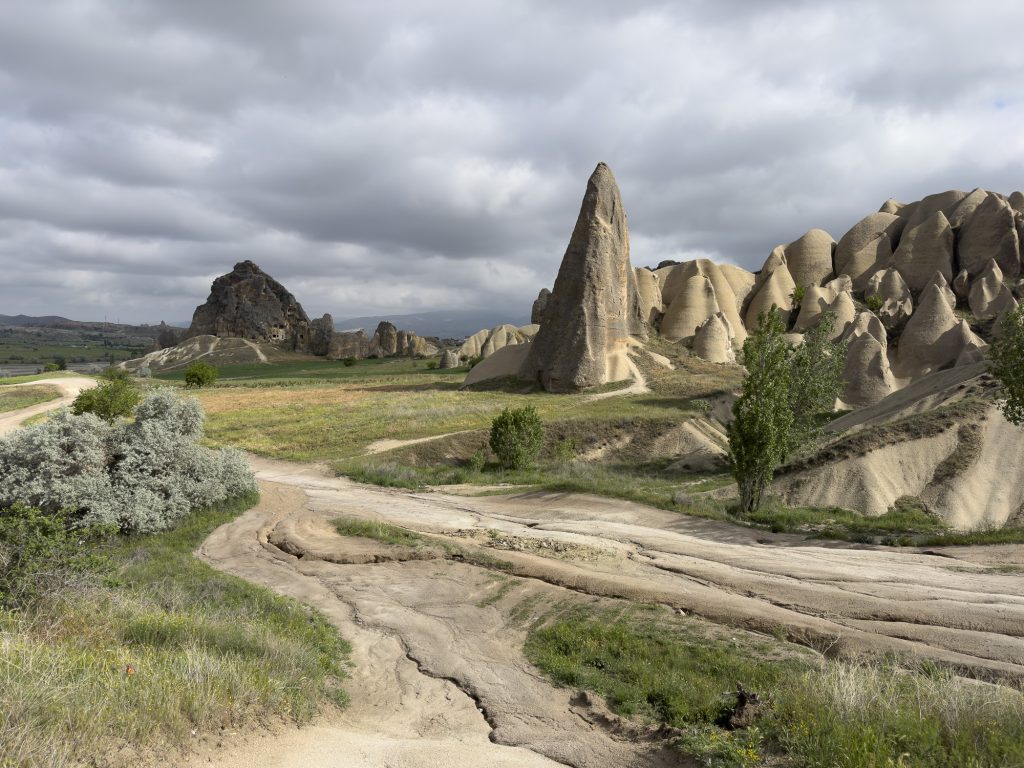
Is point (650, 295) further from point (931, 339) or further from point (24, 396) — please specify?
point (24, 396)

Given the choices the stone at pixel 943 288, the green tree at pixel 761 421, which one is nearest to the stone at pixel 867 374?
the stone at pixel 943 288

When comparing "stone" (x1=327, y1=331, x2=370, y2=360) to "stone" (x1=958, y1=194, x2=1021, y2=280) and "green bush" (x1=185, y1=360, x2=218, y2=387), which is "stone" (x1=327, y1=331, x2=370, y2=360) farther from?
"stone" (x1=958, y1=194, x2=1021, y2=280)

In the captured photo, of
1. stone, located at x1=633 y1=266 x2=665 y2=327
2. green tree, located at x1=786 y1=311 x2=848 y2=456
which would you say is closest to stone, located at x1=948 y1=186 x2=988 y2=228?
stone, located at x1=633 y1=266 x2=665 y2=327

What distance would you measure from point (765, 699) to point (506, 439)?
69.4 ft

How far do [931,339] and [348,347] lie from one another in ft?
308

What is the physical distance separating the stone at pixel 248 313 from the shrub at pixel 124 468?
109m

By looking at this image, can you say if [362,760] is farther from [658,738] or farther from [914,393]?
[914,393]

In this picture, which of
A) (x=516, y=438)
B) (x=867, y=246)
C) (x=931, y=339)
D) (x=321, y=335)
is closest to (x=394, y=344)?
(x=321, y=335)

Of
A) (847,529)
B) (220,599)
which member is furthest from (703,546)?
(220,599)

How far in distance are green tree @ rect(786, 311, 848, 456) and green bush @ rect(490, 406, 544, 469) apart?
11087mm

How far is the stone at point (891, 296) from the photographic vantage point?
53.4 m

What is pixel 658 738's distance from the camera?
639 centimetres

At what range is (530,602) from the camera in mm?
10742

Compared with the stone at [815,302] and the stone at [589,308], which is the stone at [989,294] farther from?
the stone at [589,308]
